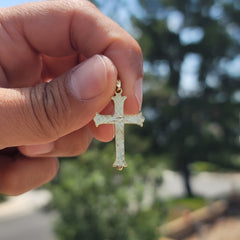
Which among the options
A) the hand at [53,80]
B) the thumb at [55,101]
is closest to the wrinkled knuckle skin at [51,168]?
the hand at [53,80]

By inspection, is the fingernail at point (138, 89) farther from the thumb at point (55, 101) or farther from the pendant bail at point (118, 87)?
the thumb at point (55, 101)

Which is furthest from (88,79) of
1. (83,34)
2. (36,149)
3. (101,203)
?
(101,203)

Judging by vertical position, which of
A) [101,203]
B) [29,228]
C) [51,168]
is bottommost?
[29,228]

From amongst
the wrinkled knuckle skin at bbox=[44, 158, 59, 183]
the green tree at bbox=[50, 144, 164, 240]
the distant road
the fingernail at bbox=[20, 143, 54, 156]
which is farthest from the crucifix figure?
the distant road

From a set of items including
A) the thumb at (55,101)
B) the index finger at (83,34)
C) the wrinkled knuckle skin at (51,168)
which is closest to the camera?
the thumb at (55,101)

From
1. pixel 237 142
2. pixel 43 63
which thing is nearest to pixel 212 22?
pixel 237 142

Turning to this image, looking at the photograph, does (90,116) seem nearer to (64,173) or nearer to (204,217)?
(64,173)

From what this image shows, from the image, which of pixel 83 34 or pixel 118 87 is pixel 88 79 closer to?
pixel 118 87
